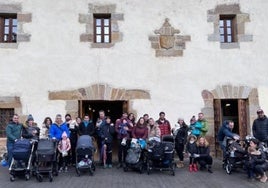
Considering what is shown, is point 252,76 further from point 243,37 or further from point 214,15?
point 214,15

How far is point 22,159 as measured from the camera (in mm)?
7250

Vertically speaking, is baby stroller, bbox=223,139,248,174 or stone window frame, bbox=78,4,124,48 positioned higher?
stone window frame, bbox=78,4,124,48

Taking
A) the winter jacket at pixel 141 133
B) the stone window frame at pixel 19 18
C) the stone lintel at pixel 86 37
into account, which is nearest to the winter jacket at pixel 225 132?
the winter jacket at pixel 141 133

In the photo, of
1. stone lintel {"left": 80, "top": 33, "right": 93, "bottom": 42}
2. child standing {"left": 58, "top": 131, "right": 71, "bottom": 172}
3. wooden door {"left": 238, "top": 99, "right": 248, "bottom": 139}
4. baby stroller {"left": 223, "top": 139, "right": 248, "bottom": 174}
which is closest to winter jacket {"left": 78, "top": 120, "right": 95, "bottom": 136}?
child standing {"left": 58, "top": 131, "right": 71, "bottom": 172}

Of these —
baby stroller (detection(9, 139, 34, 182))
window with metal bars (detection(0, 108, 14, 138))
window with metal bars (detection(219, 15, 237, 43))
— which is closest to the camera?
baby stroller (detection(9, 139, 34, 182))

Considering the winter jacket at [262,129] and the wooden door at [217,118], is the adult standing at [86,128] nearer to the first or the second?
the wooden door at [217,118]

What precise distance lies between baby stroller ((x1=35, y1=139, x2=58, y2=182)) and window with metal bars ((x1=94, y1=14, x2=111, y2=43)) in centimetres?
387

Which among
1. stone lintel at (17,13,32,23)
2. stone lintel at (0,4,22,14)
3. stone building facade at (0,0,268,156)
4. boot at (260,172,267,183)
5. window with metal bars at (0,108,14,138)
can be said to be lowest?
boot at (260,172,267,183)

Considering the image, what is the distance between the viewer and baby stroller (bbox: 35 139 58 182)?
7.19 meters

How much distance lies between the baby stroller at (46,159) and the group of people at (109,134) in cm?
39

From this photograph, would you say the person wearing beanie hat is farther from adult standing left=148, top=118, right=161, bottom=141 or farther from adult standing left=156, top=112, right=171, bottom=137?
adult standing left=156, top=112, right=171, bottom=137

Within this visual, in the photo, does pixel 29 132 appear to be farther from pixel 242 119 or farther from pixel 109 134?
pixel 242 119

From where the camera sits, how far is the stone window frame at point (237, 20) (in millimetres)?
10250

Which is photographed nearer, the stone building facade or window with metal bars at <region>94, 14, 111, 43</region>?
the stone building facade
